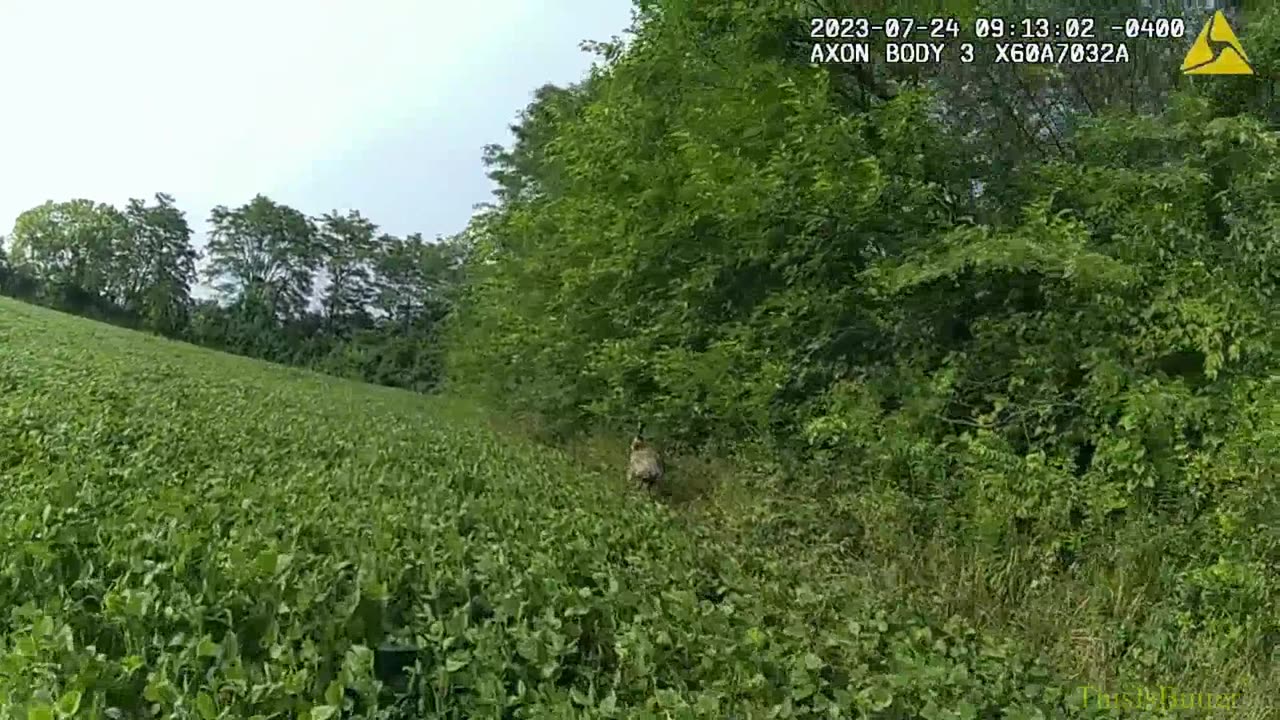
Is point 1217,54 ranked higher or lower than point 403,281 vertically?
lower

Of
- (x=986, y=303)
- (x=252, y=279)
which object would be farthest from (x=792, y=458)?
(x=252, y=279)

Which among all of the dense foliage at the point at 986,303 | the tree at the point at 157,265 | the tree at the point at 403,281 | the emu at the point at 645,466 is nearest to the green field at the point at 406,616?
the dense foliage at the point at 986,303

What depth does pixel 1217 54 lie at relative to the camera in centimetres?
441

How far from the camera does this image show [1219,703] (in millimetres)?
2646

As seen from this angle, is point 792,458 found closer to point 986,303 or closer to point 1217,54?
point 986,303

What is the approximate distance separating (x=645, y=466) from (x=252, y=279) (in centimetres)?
4551

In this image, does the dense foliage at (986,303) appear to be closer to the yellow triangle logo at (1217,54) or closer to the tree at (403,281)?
the yellow triangle logo at (1217,54)

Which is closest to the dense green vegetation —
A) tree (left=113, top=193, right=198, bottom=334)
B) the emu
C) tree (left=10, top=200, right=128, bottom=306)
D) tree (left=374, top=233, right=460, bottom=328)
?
the emu

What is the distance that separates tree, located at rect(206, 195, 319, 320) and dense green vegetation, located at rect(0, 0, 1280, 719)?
4077cm

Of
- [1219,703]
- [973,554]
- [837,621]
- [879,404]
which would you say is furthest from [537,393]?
[1219,703]

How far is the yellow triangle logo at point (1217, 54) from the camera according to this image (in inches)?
170

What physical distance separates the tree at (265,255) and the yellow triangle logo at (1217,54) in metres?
45.8

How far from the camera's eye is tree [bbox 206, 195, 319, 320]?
45.2 meters

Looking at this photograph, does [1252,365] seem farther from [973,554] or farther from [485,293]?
→ [485,293]
